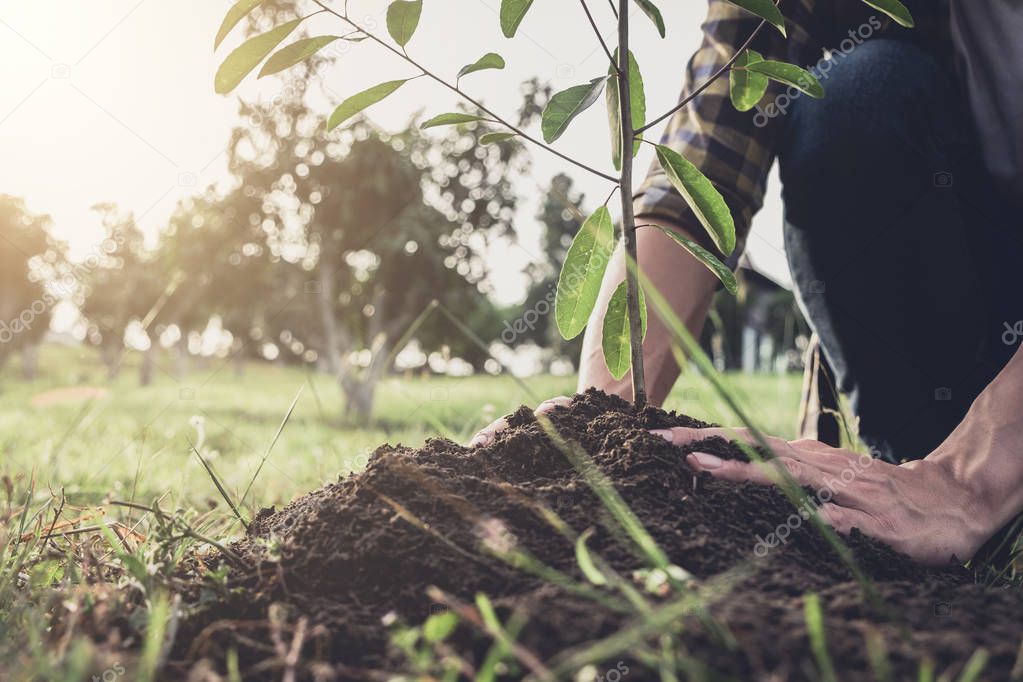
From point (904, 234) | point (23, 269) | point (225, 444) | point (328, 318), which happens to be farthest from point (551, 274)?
point (23, 269)

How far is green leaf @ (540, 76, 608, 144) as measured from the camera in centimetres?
111

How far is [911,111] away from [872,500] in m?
1.20

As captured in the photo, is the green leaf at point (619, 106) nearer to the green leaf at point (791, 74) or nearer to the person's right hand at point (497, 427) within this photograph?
the green leaf at point (791, 74)

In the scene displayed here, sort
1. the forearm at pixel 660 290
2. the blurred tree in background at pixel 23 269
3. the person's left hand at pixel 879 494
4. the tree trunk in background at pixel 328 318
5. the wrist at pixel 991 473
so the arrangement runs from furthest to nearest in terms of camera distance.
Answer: the blurred tree in background at pixel 23 269 < the tree trunk in background at pixel 328 318 < the forearm at pixel 660 290 < the wrist at pixel 991 473 < the person's left hand at pixel 879 494

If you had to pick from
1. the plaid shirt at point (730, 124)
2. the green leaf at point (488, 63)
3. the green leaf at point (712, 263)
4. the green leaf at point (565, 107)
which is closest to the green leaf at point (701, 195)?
the green leaf at point (712, 263)

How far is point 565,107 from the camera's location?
112 cm

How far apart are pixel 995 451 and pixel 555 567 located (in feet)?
3.00

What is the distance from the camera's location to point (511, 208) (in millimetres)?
11344

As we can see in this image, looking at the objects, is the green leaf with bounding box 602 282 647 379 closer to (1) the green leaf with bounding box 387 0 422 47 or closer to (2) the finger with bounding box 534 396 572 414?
(2) the finger with bounding box 534 396 572 414

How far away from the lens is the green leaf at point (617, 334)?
1188mm

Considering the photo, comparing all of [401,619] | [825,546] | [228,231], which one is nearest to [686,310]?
[825,546]

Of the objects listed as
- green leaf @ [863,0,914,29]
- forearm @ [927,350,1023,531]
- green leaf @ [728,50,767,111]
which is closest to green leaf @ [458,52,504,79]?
green leaf @ [728,50,767,111]

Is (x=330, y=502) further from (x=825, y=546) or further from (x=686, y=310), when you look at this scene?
(x=686, y=310)

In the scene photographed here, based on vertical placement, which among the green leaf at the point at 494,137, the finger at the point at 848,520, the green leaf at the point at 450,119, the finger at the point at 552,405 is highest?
the green leaf at the point at 450,119
